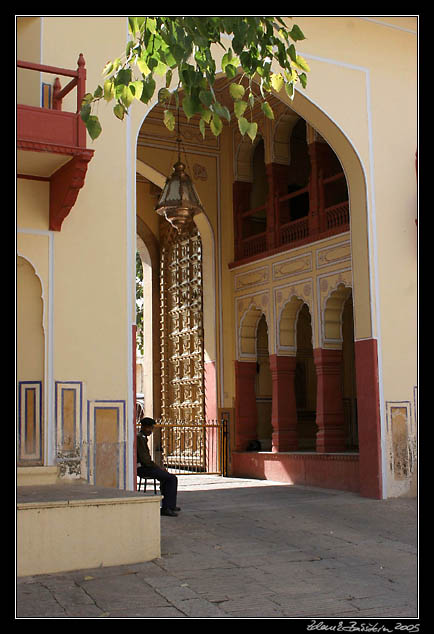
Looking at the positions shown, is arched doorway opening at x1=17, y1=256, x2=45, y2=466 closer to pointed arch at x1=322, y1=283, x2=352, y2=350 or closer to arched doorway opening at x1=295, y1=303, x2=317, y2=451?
pointed arch at x1=322, y1=283, x2=352, y2=350

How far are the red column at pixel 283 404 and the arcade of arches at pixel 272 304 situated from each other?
0.06 ft

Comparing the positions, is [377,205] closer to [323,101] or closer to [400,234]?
[400,234]

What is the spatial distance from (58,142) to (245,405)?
7705mm

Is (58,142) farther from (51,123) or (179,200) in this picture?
(179,200)

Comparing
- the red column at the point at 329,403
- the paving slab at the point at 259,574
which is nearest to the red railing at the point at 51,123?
the paving slab at the point at 259,574

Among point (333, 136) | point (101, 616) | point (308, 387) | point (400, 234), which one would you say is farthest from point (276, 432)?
point (101, 616)

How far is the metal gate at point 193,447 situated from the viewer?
44.9 ft

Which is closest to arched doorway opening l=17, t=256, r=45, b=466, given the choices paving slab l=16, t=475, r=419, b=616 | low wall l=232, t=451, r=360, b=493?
paving slab l=16, t=475, r=419, b=616

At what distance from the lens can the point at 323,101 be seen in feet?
33.8

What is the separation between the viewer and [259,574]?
573 centimetres

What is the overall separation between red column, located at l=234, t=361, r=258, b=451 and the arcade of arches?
19 millimetres

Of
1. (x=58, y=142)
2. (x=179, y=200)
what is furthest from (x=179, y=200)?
(x=58, y=142)

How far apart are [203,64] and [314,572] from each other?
381 centimetres

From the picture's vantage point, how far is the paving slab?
4.75m
